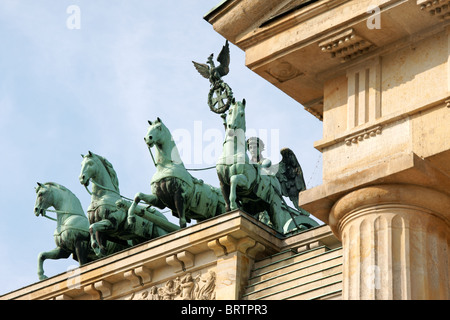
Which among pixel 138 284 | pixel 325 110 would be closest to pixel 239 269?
pixel 138 284

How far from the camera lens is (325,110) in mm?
17625

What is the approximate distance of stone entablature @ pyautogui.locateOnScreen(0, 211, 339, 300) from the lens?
27062mm

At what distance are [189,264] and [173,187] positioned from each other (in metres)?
3.19

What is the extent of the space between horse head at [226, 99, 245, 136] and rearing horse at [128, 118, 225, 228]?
7.32ft

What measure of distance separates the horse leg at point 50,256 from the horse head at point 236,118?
21.0 ft

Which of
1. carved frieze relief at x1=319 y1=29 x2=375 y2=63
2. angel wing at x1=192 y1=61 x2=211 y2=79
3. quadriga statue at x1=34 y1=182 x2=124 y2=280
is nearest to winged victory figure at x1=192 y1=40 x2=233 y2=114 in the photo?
angel wing at x1=192 y1=61 x2=211 y2=79

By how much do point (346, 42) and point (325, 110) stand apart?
1.00m

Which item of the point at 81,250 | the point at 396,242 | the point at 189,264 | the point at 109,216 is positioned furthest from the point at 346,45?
the point at 81,250

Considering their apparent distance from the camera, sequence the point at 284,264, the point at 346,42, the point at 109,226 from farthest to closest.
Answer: the point at 109,226 < the point at 284,264 < the point at 346,42

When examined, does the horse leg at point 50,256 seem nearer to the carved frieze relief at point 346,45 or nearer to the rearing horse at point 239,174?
the rearing horse at point 239,174

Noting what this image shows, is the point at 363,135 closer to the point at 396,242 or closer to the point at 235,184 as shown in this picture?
the point at 396,242

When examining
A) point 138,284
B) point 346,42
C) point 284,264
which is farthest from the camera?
point 138,284
